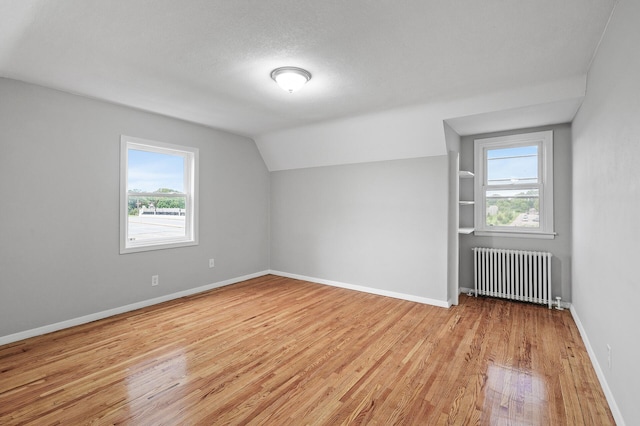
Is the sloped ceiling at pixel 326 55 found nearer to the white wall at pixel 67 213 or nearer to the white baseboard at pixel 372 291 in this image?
the white wall at pixel 67 213

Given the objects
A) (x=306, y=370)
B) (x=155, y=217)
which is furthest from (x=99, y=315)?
(x=306, y=370)

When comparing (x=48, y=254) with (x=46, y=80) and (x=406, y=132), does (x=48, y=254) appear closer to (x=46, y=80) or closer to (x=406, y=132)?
(x=46, y=80)

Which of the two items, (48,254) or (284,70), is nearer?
(284,70)

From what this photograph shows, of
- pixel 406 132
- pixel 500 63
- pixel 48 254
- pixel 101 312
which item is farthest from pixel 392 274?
pixel 48 254

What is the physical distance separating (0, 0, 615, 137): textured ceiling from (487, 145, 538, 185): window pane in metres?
1.66

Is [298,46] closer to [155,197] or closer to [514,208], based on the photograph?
[155,197]

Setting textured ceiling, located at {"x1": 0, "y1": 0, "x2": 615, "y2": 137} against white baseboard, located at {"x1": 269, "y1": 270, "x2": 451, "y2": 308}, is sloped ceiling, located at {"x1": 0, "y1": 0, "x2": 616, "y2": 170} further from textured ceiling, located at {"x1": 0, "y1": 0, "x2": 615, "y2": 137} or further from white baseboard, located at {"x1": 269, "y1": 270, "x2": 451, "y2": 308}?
white baseboard, located at {"x1": 269, "y1": 270, "x2": 451, "y2": 308}

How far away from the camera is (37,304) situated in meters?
3.22

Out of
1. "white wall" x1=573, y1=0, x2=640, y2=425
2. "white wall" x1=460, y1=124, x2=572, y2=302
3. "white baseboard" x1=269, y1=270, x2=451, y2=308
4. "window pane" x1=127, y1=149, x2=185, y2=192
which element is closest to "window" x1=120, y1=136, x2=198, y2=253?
"window pane" x1=127, y1=149, x2=185, y2=192

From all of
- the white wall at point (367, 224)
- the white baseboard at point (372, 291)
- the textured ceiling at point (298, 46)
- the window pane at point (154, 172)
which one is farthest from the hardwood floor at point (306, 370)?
the textured ceiling at point (298, 46)

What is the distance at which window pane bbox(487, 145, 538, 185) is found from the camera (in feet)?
14.5

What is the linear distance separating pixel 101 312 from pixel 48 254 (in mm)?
879

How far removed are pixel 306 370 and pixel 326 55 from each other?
259 centimetres

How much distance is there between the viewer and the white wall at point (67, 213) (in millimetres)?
3076
